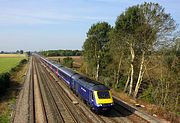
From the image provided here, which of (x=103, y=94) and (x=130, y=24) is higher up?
(x=130, y=24)

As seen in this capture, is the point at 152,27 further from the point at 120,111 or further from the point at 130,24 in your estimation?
the point at 120,111

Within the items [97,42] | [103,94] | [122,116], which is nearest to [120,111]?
[122,116]

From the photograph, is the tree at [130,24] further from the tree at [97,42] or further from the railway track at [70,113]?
the tree at [97,42]

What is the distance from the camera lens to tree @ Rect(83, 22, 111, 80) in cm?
6331

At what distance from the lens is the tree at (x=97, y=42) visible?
2493 inches

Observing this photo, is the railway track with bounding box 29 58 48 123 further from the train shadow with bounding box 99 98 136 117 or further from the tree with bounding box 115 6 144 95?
the tree with bounding box 115 6 144 95

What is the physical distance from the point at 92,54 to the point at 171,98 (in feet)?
113

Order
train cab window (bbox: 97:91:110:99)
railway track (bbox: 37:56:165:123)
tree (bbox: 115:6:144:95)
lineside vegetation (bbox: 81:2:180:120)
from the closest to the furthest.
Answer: railway track (bbox: 37:56:165:123)
train cab window (bbox: 97:91:110:99)
lineside vegetation (bbox: 81:2:180:120)
tree (bbox: 115:6:144:95)

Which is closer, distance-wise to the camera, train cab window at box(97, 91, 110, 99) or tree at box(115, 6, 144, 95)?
train cab window at box(97, 91, 110, 99)

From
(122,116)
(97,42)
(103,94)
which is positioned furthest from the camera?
(97,42)

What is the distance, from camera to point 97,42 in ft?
210

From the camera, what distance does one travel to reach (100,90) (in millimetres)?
26516

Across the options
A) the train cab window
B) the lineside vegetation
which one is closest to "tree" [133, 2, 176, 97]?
the lineside vegetation

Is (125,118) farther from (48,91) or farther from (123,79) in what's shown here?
(123,79)
